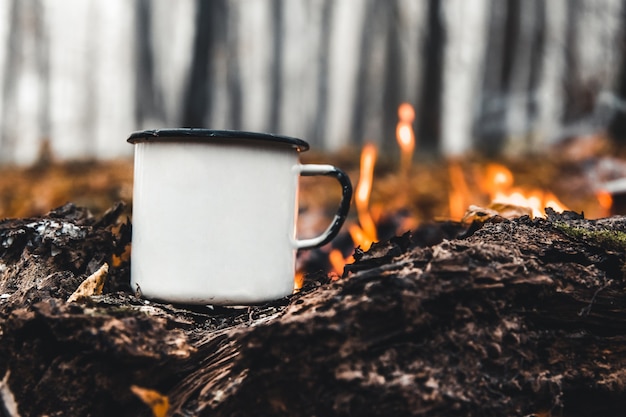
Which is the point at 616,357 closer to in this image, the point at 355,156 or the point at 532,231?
the point at 532,231

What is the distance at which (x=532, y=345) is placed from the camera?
912mm

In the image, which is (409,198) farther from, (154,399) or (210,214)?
(154,399)

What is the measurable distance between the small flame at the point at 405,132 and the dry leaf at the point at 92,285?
3.79 metres

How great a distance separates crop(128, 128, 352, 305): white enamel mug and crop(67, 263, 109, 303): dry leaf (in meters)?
0.10

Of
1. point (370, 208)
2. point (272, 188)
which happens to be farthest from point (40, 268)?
point (370, 208)

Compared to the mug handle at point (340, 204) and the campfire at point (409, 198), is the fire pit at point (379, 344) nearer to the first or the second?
the mug handle at point (340, 204)

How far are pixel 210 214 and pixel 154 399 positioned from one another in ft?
1.18

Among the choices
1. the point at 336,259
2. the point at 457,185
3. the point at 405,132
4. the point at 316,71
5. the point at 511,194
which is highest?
the point at 316,71

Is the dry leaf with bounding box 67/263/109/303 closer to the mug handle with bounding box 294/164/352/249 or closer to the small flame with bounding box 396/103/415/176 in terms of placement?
the mug handle with bounding box 294/164/352/249

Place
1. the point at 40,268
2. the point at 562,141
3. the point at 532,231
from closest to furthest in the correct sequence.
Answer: the point at 532,231, the point at 40,268, the point at 562,141

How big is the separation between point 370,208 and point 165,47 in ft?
10.2

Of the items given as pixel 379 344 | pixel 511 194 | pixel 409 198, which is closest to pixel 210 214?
pixel 379 344

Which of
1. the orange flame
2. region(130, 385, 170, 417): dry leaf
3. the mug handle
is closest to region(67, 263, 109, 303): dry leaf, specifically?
region(130, 385, 170, 417): dry leaf

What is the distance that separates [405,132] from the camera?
4.76 metres
